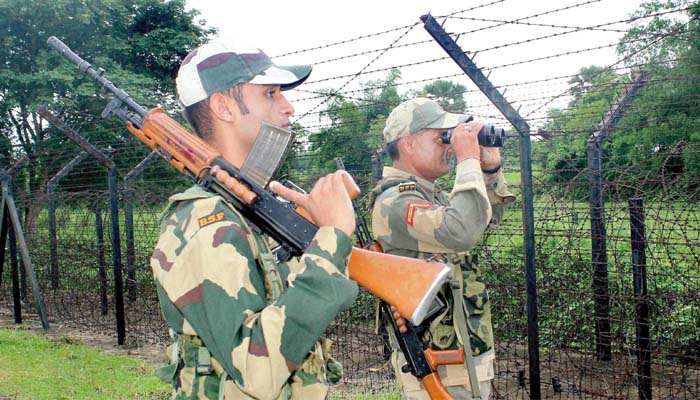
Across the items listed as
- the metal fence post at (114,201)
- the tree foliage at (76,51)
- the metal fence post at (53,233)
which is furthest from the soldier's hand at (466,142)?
the tree foliage at (76,51)

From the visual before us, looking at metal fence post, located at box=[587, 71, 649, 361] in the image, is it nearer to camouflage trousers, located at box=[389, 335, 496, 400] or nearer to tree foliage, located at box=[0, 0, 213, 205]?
camouflage trousers, located at box=[389, 335, 496, 400]

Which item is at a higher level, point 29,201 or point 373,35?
point 373,35

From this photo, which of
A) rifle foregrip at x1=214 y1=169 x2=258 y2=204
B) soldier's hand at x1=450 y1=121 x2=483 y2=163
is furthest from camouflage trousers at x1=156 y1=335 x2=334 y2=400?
soldier's hand at x1=450 y1=121 x2=483 y2=163

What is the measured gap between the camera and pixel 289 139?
5.22 feet

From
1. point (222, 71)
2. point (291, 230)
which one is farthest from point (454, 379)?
point (222, 71)

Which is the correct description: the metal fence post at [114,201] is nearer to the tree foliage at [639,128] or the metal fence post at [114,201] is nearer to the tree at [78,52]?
the tree foliage at [639,128]

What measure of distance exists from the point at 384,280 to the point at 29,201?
326 inches

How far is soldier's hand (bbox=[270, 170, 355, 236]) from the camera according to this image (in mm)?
1446

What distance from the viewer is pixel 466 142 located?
2.47 meters

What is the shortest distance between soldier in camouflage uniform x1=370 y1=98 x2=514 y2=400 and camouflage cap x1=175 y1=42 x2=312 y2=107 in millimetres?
970

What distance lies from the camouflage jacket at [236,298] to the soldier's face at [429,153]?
1318 mm

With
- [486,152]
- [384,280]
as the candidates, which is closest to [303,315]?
[384,280]

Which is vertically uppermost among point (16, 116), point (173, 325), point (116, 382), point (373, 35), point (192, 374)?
point (16, 116)

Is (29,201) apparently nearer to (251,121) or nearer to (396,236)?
(396,236)
